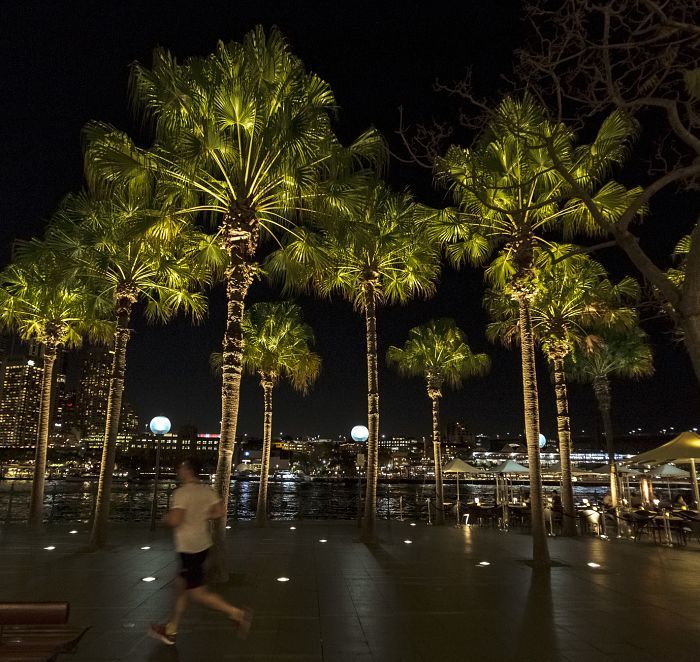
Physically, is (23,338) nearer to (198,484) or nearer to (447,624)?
(198,484)

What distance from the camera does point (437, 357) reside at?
87.9 ft

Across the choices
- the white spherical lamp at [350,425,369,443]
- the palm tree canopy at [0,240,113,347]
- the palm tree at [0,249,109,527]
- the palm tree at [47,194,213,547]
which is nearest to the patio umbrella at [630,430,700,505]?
the white spherical lamp at [350,425,369,443]

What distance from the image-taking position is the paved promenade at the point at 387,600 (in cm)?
601

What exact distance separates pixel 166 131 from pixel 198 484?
24.0 feet

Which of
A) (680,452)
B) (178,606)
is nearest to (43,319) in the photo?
(178,606)

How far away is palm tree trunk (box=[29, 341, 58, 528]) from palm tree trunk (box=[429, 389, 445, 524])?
Result: 46.5 feet

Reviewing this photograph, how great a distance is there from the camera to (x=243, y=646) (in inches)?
239

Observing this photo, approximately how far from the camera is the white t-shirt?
609 centimetres

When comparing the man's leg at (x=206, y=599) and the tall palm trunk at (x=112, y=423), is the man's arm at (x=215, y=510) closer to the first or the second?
the man's leg at (x=206, y=599)

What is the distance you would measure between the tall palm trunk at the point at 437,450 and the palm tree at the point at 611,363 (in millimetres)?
9319

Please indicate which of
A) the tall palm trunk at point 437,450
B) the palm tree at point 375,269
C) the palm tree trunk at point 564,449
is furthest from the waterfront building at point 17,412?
the palm tree trunk at point 564,449

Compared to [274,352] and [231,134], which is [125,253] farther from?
[274,352]

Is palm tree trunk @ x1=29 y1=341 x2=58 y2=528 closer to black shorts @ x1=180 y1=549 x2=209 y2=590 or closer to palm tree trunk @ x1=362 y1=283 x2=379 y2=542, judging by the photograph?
palm tree trunk @ x1=362 y1=283 x2=379 y2=542

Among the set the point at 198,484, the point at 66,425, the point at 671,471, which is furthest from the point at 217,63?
the point at 66,425
